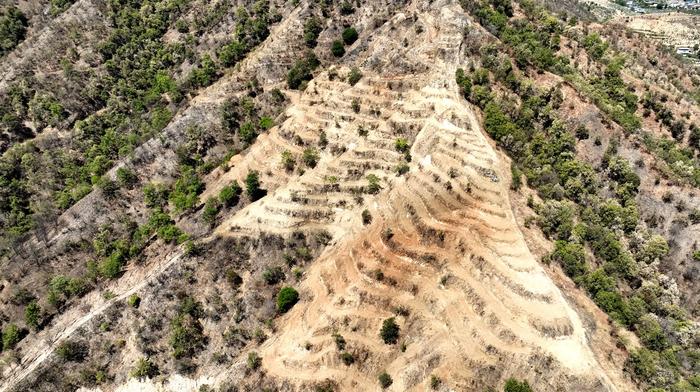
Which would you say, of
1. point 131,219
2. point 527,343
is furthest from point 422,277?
point 131,219

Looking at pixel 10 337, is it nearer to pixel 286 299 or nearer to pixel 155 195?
pixel 155 195

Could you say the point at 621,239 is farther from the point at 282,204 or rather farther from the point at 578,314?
the point at 282,204

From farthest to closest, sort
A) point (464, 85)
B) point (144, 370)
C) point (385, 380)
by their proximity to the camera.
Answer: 1. point (464, 85)
2. point (144, 370)
3. point (385, 380)

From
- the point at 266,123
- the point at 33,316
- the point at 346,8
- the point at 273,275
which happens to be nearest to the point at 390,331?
the point at 273,275

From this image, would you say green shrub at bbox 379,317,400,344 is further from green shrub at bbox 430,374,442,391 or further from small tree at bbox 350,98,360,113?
small tree at bbox 350,98,360,113

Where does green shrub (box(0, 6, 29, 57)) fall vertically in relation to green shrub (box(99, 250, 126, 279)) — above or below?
above

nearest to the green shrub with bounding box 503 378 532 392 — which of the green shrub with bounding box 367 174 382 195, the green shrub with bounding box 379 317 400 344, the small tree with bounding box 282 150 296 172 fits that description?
the green shrub with bounding box 379 317 400 344
